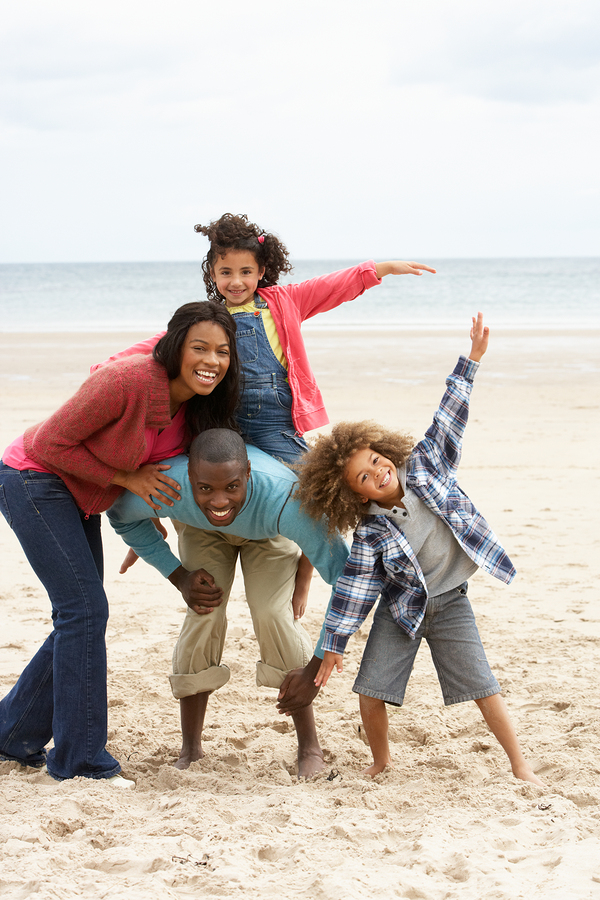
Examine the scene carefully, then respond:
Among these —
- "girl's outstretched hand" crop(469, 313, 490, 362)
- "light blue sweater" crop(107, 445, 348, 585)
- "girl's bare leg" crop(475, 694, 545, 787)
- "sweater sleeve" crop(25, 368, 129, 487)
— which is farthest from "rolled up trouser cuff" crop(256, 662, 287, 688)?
"girl's outstretched hand" crop(469, 313, 490, 362)

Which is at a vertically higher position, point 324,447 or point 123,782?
point 324,447

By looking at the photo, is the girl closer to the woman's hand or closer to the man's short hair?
the man's short hair

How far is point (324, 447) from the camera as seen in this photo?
308 centimetres

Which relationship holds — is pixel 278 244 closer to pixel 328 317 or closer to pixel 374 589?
pixel 374 589

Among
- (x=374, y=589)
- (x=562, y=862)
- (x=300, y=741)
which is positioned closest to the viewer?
(x=562, y=862)

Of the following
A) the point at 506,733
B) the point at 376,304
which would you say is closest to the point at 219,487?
the point at 506,733

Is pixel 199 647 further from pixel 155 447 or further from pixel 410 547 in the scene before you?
pixel 410 547

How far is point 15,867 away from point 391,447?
6.03ft

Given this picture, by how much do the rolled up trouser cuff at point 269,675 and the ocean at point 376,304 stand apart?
46.4 ft

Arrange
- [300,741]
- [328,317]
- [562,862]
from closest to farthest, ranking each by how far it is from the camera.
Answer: [562,862] < [300,741] < [328,317]

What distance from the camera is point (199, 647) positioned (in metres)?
3.38

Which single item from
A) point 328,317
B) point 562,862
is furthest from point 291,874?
point 328,317

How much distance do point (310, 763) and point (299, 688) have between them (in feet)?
1.27

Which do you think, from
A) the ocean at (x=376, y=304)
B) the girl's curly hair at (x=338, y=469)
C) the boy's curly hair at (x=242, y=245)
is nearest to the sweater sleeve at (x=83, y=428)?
the girl's curly hair at (x=338, y=469)
